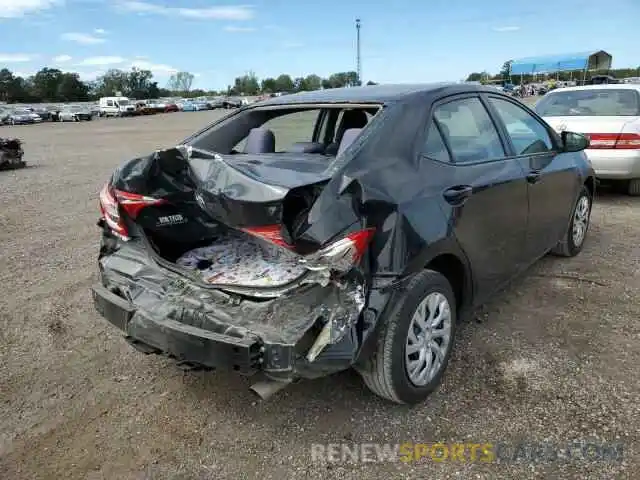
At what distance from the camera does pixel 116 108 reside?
54.3 meters

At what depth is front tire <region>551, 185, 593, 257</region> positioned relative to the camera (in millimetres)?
5027

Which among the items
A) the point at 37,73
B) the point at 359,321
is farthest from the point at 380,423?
the point at 37,73

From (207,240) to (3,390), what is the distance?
1.46m

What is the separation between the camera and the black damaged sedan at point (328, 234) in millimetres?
2455

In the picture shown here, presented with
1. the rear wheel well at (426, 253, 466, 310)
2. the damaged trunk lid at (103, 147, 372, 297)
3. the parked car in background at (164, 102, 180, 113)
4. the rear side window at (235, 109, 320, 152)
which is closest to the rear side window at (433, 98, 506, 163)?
the rear wheel well at (426, 253, 466, 310)

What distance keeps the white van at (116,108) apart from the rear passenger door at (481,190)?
182 feet

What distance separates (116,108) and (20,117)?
37.1 feet

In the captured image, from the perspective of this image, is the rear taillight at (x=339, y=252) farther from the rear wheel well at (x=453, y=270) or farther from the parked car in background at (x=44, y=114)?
the parked car in background at (x=44, y=114)

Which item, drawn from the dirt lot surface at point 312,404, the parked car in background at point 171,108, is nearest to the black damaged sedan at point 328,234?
the dirt lot surface at point 312,404

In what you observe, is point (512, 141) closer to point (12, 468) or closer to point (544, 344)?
point (544, 344)

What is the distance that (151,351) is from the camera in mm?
2846

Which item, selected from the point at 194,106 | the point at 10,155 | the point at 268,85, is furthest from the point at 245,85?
the point at 10,155

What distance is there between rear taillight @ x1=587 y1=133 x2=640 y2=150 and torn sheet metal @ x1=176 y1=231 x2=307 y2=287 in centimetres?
570

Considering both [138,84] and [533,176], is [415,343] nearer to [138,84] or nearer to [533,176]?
[533,176]
